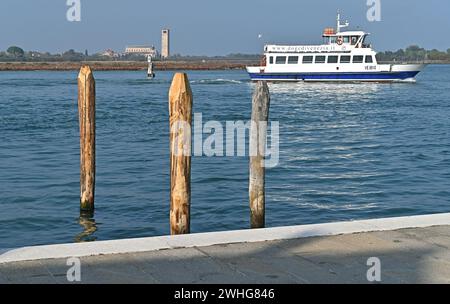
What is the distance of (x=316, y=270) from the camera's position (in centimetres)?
589

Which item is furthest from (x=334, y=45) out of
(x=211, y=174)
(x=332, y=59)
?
(x=211, y=174)

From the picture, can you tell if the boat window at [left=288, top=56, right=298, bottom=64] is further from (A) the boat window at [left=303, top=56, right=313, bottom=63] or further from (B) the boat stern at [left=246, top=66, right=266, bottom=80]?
(B) the boat stern at [left=246, top=66, right=266, bottom=80]

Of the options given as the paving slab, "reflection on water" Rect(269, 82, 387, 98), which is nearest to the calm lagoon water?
the paving slab

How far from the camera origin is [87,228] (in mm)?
11969

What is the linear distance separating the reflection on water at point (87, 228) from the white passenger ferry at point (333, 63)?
4666 cm

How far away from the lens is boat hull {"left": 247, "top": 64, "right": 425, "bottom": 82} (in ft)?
188

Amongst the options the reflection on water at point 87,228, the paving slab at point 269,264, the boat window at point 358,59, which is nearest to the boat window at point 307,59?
the boat window at point 358,59

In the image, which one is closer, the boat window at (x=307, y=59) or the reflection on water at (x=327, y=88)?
the reflection on water at (x=327, y=88)

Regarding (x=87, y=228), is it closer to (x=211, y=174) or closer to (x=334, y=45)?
(x=211, y=174)

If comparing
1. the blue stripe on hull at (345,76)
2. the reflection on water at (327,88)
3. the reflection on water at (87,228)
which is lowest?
the reflection on water at (87,228)

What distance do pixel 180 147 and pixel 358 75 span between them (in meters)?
50.1

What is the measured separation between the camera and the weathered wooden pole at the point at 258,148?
9047mm

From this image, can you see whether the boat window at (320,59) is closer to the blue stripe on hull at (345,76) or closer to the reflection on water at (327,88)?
the blue stripe on hull at (345,76)

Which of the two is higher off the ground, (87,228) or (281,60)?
(281,60)
